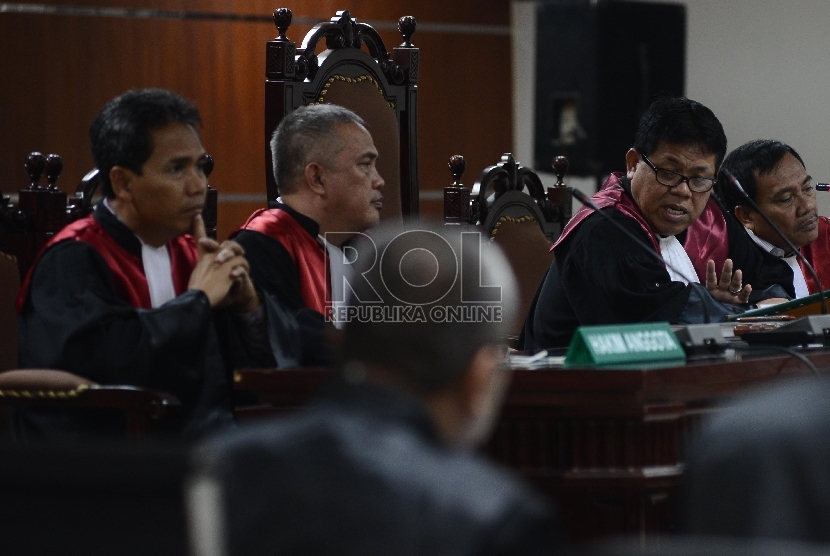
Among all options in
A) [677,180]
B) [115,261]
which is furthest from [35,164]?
[677,180]

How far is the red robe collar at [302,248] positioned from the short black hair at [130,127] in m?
0.41

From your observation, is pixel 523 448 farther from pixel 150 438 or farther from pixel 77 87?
pixel 77 87

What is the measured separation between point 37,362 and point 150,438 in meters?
0.31

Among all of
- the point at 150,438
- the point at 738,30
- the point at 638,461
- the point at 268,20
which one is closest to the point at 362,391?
the point at 638,461

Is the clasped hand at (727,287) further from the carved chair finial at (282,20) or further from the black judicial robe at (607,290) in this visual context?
the carved chair finial at (282,20)

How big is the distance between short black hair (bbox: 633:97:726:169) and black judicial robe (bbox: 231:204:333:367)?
96cm

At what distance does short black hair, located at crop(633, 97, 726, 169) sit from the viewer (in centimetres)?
331

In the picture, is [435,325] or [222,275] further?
[222,275]

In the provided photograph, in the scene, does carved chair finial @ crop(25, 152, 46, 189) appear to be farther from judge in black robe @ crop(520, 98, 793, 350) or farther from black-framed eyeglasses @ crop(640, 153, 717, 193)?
black-framed eyeglasses @ crop(640, 153, 717, 193)

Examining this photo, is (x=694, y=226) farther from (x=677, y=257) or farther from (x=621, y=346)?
(x=621, y=346)

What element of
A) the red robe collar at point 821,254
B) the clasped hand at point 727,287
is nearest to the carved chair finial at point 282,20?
the clasped hand at point 727,287

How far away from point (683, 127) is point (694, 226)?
0.48 meters

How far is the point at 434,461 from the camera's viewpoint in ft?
3.21

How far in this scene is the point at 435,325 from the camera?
111 centimetres
